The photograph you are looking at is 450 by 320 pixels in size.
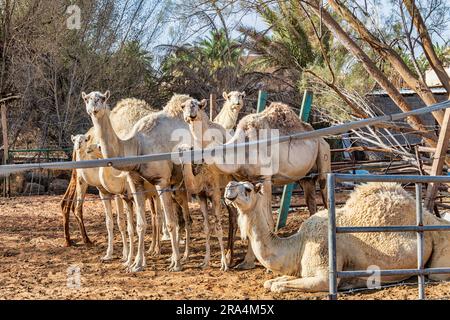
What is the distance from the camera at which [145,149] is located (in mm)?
8422

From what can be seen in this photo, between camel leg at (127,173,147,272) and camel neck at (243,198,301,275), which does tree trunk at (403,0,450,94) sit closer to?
camel neck at (243,198,301,275)

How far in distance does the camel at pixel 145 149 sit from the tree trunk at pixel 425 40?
3.33 m

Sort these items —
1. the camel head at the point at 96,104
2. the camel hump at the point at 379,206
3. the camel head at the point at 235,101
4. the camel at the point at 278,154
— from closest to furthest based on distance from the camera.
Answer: the camel hump at the point at 379,206, the camel head at the point at 96,104, the camel at the point at 278,154, the camel head at the point at 235,101

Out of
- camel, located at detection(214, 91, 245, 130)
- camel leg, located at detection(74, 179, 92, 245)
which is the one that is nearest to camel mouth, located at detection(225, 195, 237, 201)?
camel, located at detection(214, 91, 245, 130)

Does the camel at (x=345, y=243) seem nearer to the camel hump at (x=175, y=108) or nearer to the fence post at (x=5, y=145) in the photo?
the camel hump at (x=175, y=108)

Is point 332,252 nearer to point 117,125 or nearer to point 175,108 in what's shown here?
point 175,108

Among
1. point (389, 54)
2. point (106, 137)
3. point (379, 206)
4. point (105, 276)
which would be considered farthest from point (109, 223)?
point (389, 54)

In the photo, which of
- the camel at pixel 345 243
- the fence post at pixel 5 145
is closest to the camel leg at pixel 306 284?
the camel at pixel 345 243

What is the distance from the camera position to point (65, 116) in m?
19.8

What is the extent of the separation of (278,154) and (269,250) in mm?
2412

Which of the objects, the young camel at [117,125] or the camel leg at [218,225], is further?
the young camel at [117,125]

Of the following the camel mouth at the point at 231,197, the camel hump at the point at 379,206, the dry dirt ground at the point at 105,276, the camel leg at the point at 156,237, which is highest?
the camel mouth at the point at 231,197

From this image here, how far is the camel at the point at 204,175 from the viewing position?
8.06 m

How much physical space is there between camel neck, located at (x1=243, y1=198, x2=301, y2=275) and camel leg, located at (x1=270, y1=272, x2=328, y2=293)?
0.83 ft
